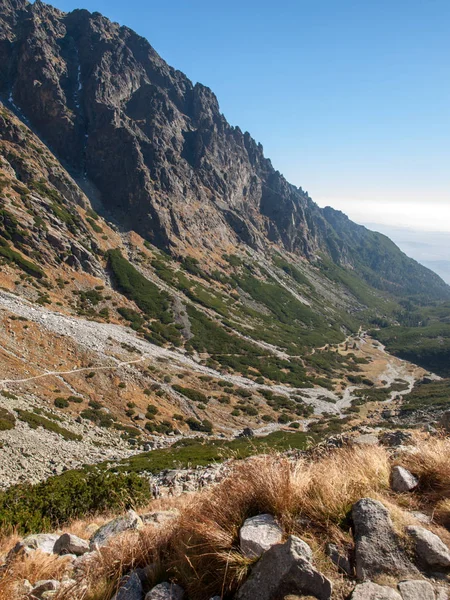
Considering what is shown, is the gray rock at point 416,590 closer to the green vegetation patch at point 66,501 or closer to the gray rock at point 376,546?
the gray rock at point 376,546

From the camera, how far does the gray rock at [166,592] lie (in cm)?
379

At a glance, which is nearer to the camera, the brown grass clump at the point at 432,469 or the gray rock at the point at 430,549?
the gray rock at the point at 430,549

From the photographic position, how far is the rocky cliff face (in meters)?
122

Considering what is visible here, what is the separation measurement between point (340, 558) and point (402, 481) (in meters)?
2.20

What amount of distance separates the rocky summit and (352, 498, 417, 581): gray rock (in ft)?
0.07

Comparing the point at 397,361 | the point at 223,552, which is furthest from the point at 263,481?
the point at 397,361

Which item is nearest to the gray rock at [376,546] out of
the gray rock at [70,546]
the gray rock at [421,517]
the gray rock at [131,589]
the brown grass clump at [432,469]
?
the gray rock at [421,517]

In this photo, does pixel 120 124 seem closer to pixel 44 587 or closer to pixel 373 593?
pixel 44 587

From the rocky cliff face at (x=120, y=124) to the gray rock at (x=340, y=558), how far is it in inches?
4910

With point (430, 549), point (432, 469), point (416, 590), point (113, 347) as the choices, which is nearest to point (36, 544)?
point (416, 590)

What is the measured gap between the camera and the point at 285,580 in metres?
3.47

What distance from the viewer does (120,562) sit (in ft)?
14.7

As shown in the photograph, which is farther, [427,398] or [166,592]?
[427,398]

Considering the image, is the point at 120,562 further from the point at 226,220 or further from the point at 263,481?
the point at 226,220
